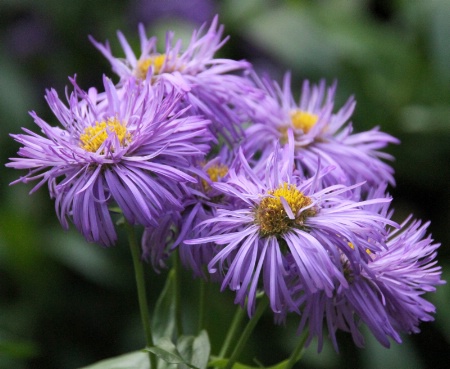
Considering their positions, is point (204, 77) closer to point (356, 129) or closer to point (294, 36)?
point (356, 129)

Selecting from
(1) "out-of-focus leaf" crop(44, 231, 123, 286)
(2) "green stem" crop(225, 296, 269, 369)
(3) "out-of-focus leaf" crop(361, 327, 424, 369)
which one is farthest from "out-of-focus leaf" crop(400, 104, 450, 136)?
(2) "green stem" crop(225, 296, 269, 369)

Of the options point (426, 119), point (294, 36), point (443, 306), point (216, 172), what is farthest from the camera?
point (294, 36)

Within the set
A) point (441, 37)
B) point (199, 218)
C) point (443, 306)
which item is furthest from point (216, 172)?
point (441, 37)

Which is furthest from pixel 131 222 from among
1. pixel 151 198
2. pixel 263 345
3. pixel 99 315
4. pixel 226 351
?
pixel 99 315

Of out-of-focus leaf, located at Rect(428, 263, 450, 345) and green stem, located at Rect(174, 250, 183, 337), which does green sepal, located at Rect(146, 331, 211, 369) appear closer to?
green stem, located at Rect(174, 250, 183, 337)

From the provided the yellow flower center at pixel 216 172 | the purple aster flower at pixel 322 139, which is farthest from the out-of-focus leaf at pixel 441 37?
the yellow flower center at pixel 216 172

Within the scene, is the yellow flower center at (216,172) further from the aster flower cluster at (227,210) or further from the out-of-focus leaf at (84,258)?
Result: the out-of-focus leaf at (84,258)

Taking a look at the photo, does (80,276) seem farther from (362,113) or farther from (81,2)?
(81,2)
